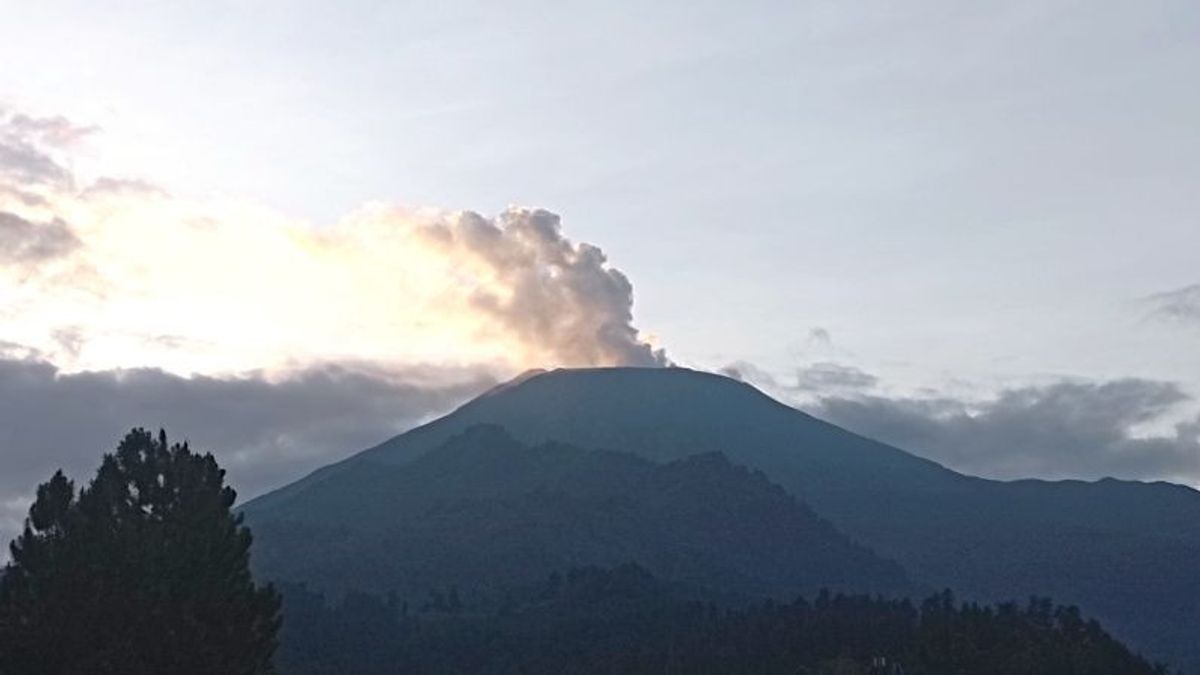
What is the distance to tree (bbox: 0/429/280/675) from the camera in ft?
140

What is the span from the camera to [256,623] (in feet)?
176

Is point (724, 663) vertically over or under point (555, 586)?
under

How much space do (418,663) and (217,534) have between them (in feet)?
317

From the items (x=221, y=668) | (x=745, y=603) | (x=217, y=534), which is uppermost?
(x=745, y=603)

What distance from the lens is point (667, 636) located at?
15238 cm

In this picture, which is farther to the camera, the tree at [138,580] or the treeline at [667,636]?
the treeline at [667,636]

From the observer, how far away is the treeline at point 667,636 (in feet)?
359

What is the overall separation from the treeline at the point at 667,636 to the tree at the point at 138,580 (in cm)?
5034

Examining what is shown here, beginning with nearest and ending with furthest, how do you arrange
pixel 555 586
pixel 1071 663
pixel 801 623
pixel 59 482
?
1. pixel 59 482
2. pixel 1071 663
3. pixel 801 623
4. pixel 555 586

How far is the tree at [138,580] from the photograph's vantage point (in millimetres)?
42656

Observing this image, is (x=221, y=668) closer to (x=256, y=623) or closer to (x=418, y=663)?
(x=256, y=623)

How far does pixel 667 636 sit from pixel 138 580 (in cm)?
10102

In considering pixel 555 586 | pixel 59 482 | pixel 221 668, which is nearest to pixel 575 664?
pixel 555 586

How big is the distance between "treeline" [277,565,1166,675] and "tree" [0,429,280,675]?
50.3 m
